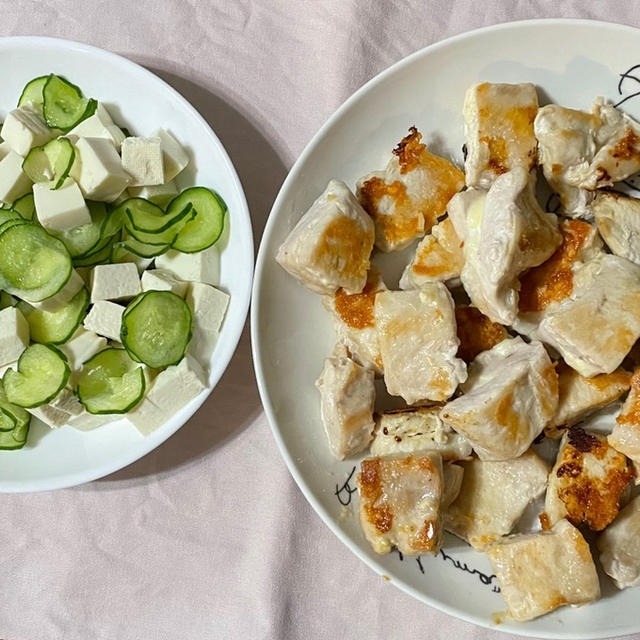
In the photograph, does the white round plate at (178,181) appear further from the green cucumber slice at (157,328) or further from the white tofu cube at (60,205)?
the white tofu cube at (60,205)

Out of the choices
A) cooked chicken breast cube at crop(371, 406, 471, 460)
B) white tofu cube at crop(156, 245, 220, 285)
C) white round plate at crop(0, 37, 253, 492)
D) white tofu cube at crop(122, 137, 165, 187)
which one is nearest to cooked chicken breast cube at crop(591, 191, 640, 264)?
cooked chicken breast cube at crop(371, 406, 471, 460)

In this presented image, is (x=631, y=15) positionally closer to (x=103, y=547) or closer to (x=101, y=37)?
(x=101, y=37)

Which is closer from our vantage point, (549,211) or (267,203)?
(549,211)

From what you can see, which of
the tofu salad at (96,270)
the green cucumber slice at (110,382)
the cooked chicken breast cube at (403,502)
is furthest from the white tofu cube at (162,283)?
the cooked chicken breast cube at (403,502)

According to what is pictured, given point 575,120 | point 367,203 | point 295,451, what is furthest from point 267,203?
point 575,120

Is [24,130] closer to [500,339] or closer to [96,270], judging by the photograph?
[96,270]

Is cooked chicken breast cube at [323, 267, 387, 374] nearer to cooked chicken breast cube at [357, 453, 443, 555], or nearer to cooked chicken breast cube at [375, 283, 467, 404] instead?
cooked chicken breast cube at [375, 283, 467, 404]
